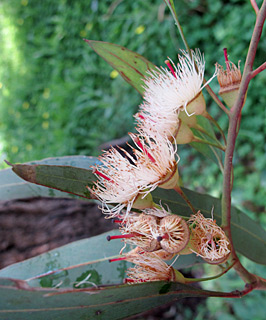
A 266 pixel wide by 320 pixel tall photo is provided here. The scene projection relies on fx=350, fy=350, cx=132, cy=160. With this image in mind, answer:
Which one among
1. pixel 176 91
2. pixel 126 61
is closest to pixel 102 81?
pixel 126 61

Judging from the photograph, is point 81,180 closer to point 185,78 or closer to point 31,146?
point 185,78

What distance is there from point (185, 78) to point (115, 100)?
1.89m

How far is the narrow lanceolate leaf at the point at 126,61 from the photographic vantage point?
1.92ft

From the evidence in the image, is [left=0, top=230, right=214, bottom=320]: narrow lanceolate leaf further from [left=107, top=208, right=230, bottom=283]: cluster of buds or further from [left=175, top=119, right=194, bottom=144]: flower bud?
[left=175, top=119, right=194, bottom=144]: flower bud

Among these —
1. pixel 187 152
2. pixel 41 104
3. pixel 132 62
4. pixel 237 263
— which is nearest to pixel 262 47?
pixel 187 152

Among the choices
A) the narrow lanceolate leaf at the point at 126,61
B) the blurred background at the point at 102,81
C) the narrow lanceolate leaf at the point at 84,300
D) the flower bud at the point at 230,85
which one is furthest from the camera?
the blurred background at the point at 102,81

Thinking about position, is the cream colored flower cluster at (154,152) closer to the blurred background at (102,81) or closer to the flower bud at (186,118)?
the flower bud at (186,118)

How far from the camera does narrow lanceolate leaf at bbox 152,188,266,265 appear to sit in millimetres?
542

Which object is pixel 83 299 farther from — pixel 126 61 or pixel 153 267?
pixel 126 61

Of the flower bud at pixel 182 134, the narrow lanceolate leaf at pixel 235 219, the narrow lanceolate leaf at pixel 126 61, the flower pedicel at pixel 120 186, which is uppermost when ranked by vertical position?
the narrow lanceolate leaf at pixel 126 61

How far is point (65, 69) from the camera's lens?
2.87 meters

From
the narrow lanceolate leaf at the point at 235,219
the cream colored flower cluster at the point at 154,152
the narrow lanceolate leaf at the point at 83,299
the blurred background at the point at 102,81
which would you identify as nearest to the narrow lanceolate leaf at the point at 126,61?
the cream colored flower cluster at the point at 154,152

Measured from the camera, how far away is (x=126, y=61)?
592 mm

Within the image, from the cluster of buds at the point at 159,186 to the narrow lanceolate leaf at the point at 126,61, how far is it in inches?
4.1
